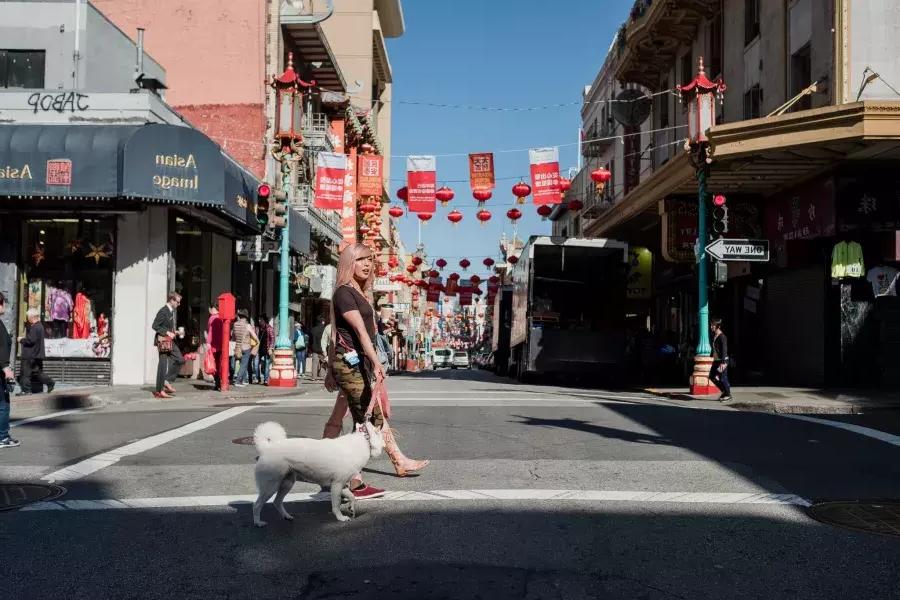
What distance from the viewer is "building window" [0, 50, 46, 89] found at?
22078 millimetres

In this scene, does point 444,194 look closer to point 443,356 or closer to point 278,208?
point 278,208

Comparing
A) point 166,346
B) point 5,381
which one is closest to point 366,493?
point 5,381

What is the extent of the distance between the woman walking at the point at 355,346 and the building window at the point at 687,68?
1020 inches

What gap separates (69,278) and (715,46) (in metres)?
20.0

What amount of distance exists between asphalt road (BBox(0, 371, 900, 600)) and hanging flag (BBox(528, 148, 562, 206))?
15.7 metres

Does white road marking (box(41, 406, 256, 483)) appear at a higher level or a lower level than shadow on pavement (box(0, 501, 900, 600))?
lower

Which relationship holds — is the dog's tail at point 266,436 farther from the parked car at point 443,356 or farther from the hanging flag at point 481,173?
the parked car at point 443,356

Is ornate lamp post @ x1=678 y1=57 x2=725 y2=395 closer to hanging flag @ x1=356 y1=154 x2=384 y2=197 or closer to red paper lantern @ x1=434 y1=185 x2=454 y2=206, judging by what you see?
red paper lantern @ x1=434 y1=185 x2=454 y2=206

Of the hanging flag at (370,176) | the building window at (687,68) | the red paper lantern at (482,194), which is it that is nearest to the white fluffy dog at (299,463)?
the red paper lantern at (482,194)

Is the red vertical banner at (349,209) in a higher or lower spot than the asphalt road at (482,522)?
higher

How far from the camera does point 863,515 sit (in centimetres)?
639

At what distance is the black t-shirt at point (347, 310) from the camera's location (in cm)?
676

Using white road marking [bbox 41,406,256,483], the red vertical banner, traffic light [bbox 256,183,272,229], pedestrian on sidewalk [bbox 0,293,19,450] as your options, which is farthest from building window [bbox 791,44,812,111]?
the red vertical banner

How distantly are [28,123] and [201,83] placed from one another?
35.2 feet
